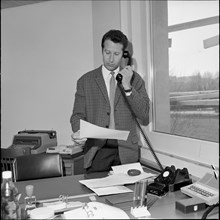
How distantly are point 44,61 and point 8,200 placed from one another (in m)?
2.69

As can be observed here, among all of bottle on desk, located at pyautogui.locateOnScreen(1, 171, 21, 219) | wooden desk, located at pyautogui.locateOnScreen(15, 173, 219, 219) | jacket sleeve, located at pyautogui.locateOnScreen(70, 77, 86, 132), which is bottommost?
wooden desk, located at pyautogui.locateOnScreen(15, 173, 219, 219)

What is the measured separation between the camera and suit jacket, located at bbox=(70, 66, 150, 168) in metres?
2.26

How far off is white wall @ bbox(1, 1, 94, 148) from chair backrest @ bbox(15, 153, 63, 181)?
1.42m

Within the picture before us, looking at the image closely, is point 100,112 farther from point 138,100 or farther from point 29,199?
point 29,199

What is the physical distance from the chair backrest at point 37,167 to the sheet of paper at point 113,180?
1.49ft

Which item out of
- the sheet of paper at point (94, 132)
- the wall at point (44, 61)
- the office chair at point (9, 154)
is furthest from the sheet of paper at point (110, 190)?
the wall at point (44, 61)

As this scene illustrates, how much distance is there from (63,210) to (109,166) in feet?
2.87

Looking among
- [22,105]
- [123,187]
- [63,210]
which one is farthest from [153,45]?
[22,105]

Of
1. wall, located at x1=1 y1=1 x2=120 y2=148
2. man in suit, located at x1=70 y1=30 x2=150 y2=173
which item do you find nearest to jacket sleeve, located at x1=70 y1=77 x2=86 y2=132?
man in suit, located at x1=70 y1=30 x2=150 y2=173

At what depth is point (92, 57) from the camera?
3.57 meters

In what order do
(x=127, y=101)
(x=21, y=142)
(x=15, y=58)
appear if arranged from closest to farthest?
(x=127, y=101), (x=21, y=142), (x=15, y=58)

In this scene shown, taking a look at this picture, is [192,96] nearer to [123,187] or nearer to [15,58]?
[123,187]

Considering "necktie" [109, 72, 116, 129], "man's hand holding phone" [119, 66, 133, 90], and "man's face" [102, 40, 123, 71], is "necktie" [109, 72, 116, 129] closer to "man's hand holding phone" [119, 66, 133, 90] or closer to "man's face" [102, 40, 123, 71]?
"man's face" [102, 40, 123, 71]

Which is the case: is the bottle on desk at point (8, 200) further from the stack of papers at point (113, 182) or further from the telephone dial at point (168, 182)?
Answer: the telephone dial at point (168, 182)
